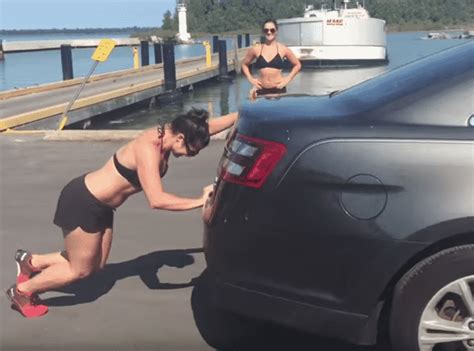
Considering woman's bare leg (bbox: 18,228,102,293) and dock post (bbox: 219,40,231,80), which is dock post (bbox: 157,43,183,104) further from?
woman's bare leg (bbox: 18,228,102,293)

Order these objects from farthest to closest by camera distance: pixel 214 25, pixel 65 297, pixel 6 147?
1. pixel 214 25
2. pixel 6 147
3. pixel 65 297

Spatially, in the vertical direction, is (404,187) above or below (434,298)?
above

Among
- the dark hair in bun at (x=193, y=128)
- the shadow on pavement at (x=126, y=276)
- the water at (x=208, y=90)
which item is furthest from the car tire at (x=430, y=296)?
the water at (x=208, y=90)

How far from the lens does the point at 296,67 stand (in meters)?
8.45

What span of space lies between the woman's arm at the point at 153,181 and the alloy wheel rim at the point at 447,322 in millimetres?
Result: 1222

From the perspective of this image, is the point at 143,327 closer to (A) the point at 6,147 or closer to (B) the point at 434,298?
(B) the point at 434,298

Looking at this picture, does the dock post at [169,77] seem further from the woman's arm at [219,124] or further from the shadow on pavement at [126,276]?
the woman's arm at [219,124]

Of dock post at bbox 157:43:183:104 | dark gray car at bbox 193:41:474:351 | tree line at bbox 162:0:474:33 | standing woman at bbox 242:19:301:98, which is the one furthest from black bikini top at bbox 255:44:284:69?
tree line at bbox 162:0:474:33

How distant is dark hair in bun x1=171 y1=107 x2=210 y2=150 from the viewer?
145 inches

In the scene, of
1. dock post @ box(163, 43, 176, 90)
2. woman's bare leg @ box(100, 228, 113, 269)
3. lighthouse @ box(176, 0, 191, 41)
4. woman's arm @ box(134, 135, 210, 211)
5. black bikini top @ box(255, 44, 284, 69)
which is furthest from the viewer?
lighthouse @ box(176, 0, 191, 41)

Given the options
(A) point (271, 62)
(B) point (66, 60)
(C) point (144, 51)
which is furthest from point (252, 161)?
(C) point (144, 51)

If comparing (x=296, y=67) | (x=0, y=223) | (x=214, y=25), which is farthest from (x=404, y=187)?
(x=214, y=25)

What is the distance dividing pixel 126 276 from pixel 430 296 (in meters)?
2.37

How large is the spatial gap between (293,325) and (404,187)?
769 mm
